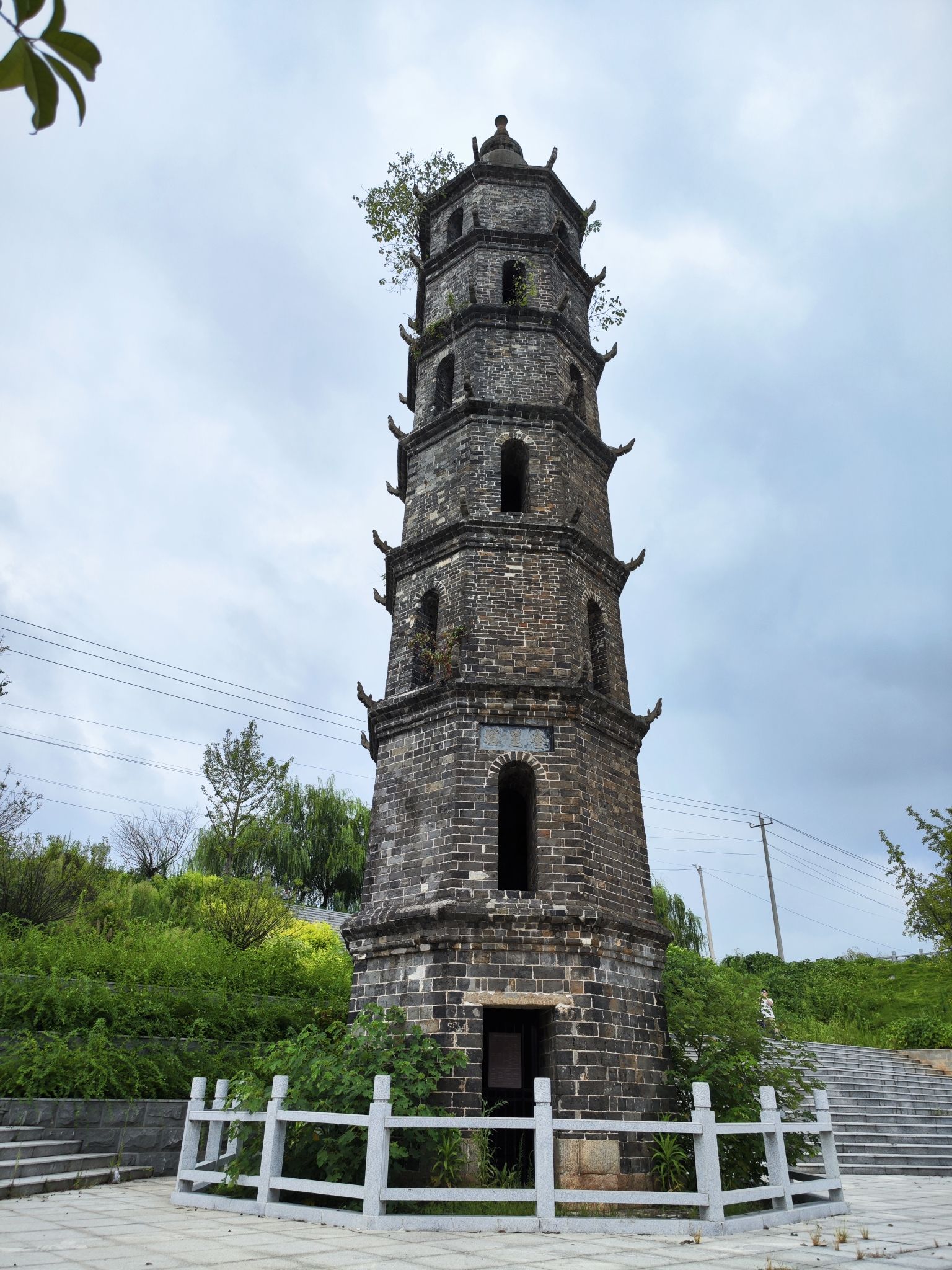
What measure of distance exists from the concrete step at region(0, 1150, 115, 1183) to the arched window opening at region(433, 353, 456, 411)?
12.1 meters

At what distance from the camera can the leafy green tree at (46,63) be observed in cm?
131

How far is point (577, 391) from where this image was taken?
15.6 meters

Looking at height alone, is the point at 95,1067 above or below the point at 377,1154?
above

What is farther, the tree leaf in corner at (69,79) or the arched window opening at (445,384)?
the arched window opening at (445,384)

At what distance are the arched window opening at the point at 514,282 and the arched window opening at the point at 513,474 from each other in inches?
116

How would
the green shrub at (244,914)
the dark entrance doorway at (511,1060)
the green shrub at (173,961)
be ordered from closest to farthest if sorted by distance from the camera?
the dark entrance doorway at (511,1060)
the green shrub at (173,961)
the green shrub at (244,914)

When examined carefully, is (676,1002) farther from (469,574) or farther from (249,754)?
(249,754)

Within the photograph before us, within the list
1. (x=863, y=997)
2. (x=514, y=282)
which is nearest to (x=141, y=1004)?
(x=514, y=282)

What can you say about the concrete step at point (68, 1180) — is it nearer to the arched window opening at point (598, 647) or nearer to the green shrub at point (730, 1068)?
the green shrub at point (730, 1068)

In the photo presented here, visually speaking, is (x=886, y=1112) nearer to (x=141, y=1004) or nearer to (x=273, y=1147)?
(x=273, y=1147)

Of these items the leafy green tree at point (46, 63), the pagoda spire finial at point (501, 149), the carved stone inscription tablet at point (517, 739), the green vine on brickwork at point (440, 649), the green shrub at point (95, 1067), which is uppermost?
the pagoda spire finial at point (501, 149)

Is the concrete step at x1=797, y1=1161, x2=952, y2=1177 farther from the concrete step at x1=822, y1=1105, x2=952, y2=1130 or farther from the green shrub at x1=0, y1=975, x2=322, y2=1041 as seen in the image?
the green shrub at x1=0, y1=975, x2=322, y2=1041

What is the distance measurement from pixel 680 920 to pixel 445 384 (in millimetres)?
24143

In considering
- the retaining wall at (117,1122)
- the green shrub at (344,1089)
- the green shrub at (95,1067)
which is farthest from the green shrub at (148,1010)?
the green shrub at (344,1089)
